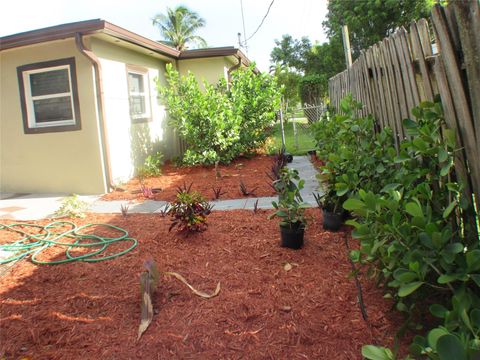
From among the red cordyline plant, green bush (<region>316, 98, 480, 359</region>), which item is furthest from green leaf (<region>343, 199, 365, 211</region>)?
the red cordyline plant

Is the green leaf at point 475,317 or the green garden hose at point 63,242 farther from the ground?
the green leaf at point 475,317

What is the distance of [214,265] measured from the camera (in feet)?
9.82

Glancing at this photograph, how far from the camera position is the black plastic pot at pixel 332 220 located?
354cm

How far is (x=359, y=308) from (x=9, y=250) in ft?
11.3

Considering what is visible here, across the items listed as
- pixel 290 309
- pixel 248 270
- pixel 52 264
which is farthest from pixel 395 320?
pixel 52 264

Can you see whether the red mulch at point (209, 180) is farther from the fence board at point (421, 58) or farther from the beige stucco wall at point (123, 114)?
the fence board at point (421, 58)

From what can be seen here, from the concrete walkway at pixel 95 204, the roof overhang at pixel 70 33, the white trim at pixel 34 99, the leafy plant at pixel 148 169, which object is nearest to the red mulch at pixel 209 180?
the leafy plant at pixel 148 169

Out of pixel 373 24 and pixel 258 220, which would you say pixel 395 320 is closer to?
pixel 258 220

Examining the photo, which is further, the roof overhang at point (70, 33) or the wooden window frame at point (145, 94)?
the wooden window frame at point (145, 94)

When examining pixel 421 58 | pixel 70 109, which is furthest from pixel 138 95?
pixel 421 58

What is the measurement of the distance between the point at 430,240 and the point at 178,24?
106ft

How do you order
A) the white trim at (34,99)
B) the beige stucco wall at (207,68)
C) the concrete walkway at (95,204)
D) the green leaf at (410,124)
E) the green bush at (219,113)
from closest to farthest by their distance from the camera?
the green leaf at (410,124), the concrete walkway at (95,204), the white trim at (34,99), the green bush at (219,113), the beige stucco wall at (207,68)

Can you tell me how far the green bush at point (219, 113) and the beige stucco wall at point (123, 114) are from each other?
0.73 metres

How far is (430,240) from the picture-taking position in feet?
5.01
